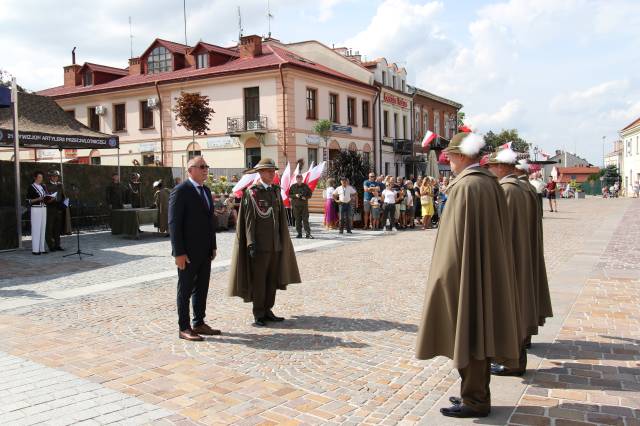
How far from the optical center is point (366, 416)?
3.92 meters

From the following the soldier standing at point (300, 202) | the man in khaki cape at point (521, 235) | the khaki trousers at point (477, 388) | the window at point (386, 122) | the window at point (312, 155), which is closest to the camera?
the khaki trousers at point (477, 388)

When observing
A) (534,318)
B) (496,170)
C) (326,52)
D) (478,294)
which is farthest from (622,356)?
(326,52)

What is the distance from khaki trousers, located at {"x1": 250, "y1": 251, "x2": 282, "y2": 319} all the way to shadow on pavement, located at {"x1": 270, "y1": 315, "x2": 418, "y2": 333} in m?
0.25

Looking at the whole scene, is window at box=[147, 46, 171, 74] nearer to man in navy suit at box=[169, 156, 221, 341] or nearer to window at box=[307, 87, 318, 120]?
window at box=[307, 87, 318, 120]

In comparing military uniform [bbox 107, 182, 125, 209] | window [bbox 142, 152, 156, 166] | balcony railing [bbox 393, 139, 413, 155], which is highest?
balcony railing [bbox 393, 139, 413, 155]

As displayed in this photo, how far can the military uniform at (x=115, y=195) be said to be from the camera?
55.3 feet

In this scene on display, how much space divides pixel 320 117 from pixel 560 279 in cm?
2545

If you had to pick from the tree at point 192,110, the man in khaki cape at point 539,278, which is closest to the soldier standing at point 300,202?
the man in khaki cape at point 539,278

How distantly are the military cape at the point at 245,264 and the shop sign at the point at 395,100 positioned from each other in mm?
35939

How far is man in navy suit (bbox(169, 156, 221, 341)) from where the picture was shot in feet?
19.2

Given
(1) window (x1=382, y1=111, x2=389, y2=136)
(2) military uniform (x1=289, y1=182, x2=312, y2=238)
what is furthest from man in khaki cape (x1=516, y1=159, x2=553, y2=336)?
(1) window (x1=382, y1=111, x2=389, y2=136)

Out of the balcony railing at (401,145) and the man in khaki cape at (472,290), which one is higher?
the balcony railing at (401,145)

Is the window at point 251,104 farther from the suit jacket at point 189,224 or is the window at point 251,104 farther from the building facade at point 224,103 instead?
the suit jacket at point 189,224

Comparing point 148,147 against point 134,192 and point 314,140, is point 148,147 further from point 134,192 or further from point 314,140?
point 134,192
